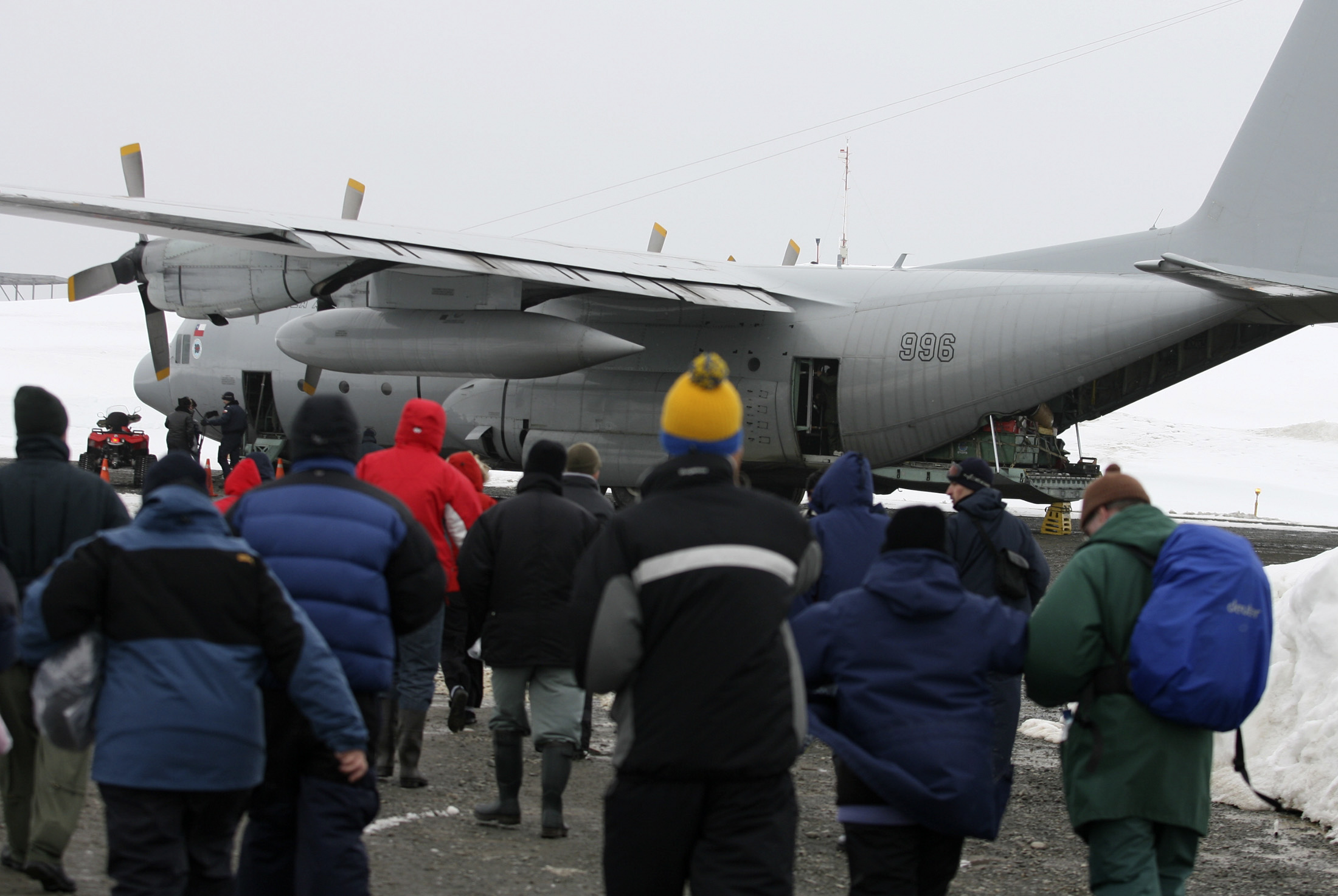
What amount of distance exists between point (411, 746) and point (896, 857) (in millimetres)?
3507

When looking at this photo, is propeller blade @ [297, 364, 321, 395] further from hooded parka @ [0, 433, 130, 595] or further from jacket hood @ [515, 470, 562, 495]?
hooded parka @ [0, 433, 130, 595]

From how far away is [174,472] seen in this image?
4148 mm

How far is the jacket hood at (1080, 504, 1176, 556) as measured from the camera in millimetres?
4035

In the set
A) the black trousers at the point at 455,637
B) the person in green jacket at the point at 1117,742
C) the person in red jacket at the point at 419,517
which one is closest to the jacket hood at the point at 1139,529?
the person in green jacket at the point at 1117,742

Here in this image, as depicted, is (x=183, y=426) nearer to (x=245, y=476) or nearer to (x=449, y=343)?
(x=449, y=343)

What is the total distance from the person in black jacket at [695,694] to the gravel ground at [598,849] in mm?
1957

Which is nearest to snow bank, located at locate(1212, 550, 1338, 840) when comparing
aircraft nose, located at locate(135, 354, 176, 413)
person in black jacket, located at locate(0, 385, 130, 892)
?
person in black jacket, located at locate(0, 385, 130, 892)

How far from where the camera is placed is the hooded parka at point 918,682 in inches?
148

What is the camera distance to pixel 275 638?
3689 millimetres

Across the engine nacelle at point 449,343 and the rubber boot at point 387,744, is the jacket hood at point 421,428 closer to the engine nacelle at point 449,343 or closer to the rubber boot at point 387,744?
the rubber boot at point 387,744

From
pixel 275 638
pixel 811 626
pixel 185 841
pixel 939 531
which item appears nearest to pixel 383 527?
pixel 275 638

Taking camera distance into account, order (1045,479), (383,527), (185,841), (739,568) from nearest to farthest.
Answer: (739,568), (185,841), (383,527), (1045,479)

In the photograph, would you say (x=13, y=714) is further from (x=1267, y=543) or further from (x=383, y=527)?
(x=1267, y=543)

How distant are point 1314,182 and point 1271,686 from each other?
35.3 feet
